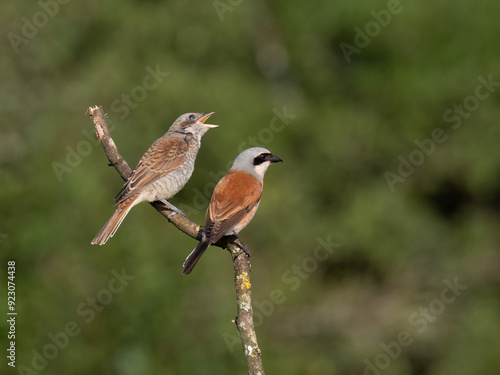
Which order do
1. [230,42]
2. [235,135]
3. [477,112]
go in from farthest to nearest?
[230,42], [477,112], [235,135]

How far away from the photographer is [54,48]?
54.6ft

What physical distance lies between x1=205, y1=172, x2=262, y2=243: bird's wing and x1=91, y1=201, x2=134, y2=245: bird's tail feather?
0.88 meters

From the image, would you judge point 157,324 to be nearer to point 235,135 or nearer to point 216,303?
point 216,303

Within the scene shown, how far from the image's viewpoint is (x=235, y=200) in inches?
229

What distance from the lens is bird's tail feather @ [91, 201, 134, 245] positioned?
6.00 m

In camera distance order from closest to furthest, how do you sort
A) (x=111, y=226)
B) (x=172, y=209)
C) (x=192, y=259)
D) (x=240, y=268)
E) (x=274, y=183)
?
1. (x=240, y=268)
2. (x=192, y=259)
3. (x=111, y=226)
4. (x=172, y=209)
5. (x=274, y=183)

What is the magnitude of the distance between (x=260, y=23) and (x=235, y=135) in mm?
4741

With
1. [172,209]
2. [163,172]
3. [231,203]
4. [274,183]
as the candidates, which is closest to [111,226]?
[172,209]

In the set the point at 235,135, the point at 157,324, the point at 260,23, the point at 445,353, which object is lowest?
the point at 157,324

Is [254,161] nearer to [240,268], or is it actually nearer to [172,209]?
[172,209]

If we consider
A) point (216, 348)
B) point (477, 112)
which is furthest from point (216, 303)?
point (477, 112)

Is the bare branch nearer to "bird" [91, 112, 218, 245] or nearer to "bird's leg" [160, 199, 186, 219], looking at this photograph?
"bird's leg" [160, 199, 186, 219]

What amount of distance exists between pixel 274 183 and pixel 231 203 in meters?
9.06

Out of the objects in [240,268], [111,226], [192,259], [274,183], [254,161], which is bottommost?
[111,226]
